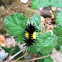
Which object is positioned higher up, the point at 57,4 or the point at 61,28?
the point at 57,4

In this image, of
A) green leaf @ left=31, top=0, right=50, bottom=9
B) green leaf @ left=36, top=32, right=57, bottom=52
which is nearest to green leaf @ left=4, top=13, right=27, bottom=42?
green leaf @ left=36, top=32, right=57, bottom=52

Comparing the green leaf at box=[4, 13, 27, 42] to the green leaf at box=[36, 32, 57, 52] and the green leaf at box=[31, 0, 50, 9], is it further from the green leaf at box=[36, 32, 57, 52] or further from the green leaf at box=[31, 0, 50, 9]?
the green leaf at box=[31, 0, 50, 9]

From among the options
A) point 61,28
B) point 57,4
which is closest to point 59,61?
point 57,4

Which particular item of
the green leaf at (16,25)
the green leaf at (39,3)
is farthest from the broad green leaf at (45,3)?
the green leaf at (16,25)

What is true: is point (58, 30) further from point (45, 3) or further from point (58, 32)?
point (45, 3)

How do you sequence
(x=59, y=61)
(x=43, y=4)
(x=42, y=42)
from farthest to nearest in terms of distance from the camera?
(x=59, y=61) → (x=43, y=4) → (x=42, y=42)

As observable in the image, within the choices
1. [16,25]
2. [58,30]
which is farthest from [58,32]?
[16,25]

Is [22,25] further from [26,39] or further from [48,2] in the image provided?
[48,2]
